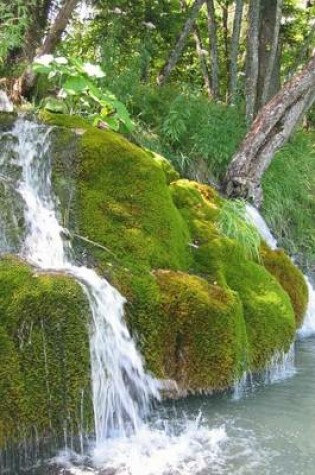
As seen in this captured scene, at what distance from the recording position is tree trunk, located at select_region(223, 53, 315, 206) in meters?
7.36

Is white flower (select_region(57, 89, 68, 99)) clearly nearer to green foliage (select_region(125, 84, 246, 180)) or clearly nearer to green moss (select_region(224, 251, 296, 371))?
green foliage (select_region(125, 84, 246, 180))

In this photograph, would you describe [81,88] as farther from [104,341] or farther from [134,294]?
[104,341]

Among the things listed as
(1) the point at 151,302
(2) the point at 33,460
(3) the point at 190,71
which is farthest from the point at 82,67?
(3) the point at 190,71

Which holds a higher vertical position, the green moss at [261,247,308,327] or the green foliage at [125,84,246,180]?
the green foliage at [125,84,246,180]

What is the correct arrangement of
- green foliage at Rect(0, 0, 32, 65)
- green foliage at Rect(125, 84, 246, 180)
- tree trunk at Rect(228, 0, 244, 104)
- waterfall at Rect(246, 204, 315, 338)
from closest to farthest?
green foliage at Rect(0, 0, 32, 65) < waterfall at Rect(246, 204, 315, 338) < green foliage at Rect(125, 84, 246, 180) < tree trunk at Rect(228, 0, 244, 104)

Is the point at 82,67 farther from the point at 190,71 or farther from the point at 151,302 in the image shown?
the point at 190,71

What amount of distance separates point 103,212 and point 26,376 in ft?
5.59

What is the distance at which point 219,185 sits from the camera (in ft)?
24.7

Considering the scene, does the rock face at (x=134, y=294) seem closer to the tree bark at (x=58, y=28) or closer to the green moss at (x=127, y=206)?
the green moss at (x=127, y=206)

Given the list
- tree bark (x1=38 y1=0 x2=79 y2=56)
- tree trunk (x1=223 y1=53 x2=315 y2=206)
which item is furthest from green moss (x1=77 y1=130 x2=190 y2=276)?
tree trunk (x1=223 y1=53 x2=315 y2=206)

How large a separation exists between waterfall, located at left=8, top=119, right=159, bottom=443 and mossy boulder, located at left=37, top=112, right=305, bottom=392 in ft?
0.42

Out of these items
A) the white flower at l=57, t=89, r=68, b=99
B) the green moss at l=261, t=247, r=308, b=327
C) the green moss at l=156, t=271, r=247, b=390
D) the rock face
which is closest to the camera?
the rock face

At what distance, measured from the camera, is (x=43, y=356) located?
3.26 m

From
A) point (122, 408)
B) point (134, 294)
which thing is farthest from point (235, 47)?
point (122, 408)
